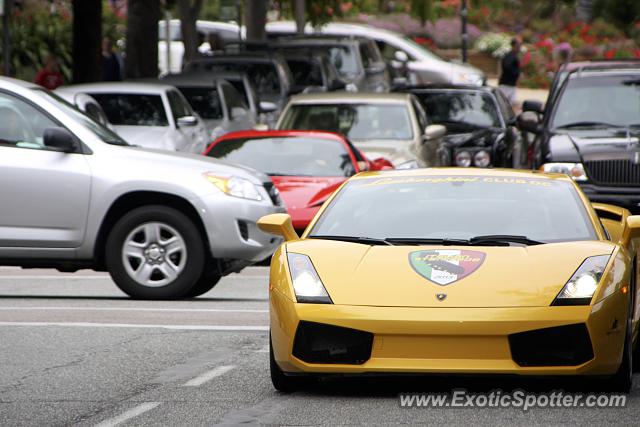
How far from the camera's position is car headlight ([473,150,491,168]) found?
73.8 feet

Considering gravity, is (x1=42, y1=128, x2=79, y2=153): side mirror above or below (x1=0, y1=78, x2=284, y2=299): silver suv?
above

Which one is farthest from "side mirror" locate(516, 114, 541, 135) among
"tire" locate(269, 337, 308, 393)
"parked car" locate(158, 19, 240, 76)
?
"parked car" locate(158, 19, 240, 76)

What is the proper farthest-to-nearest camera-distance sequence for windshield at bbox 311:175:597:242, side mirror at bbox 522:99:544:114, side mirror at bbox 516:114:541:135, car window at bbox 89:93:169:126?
car window at bbox 89:93:169:126
side mirror at bbox 522:99:544:114
side mirror at bbox 516:114:541:135
windshield at bbox 311:175:597:242

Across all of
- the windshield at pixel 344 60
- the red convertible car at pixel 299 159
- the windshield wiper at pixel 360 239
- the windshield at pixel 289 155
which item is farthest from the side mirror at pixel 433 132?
the windshield at pixel 344 60

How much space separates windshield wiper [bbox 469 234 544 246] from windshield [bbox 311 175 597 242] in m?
0.07

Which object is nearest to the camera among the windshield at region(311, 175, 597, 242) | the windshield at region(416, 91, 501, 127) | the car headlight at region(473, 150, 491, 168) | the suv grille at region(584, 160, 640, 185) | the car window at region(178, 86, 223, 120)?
the windshield at region(311, 175, 597, 242)

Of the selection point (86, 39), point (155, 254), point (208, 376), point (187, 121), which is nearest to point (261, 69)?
point (86, 39)

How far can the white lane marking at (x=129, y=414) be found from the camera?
7605 millimetres

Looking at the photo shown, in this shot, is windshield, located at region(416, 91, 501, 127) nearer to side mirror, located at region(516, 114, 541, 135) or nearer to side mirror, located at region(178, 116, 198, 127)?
side mirror, located at region(178, 116, 198, 127)

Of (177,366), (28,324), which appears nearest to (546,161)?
(28,324)

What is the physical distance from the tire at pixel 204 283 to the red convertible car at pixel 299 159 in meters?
3.11

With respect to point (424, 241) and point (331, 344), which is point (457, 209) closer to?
point (424, 241)

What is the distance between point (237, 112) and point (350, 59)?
10633 mm

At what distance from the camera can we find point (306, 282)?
8.34m
